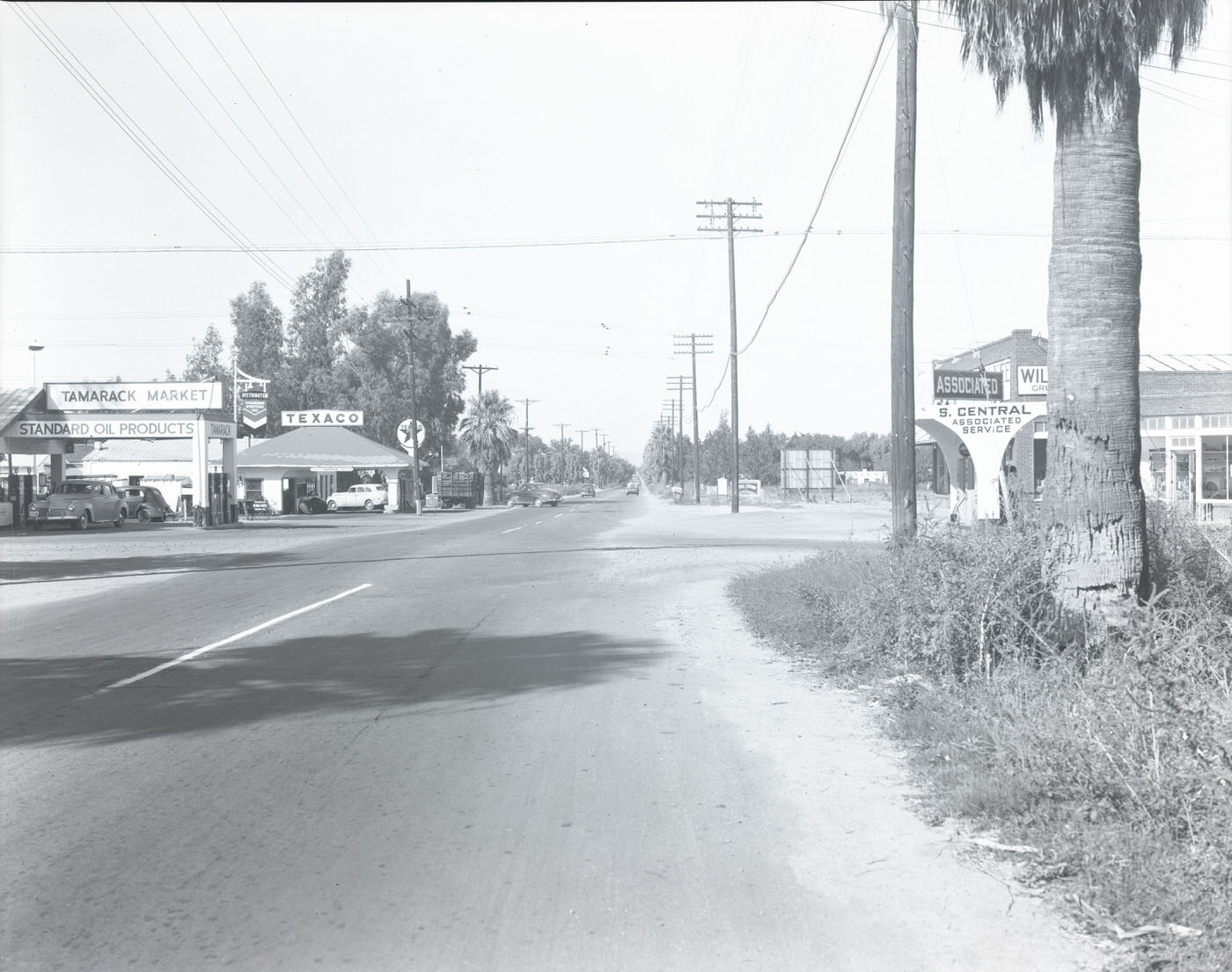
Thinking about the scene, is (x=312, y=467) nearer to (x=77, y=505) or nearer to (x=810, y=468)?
(x=77, y=505)

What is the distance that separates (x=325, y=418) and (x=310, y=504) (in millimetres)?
8353

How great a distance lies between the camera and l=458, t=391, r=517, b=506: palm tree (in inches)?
3866

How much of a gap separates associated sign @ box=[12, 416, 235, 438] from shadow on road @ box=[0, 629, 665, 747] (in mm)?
29707

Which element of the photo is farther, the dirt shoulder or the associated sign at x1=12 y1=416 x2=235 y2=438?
the associated sign at x1=12 y1=416 x2=235 y2=438

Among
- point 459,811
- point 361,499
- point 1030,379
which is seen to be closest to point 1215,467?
point 1030,379

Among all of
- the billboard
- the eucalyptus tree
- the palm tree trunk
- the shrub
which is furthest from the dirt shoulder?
the eucalyptus tree

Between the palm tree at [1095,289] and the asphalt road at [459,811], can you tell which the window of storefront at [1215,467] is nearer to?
the asphalt road at [459,811]

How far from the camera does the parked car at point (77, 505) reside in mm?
37750

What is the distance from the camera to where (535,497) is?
236 feet

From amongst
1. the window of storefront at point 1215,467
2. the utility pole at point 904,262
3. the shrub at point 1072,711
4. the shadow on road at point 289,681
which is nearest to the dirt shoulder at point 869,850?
the shrub at point 1072,711

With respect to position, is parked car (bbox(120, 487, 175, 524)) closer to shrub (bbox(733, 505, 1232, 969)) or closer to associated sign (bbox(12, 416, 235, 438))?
associated sign (bbox(12, 416, 235, 438))

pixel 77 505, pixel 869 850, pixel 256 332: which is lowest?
pixel 869 850

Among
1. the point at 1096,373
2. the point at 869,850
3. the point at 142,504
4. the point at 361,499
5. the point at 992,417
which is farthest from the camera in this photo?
the point at 361,499

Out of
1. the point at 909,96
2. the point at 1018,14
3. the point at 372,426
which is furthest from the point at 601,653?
the point at 372,426
